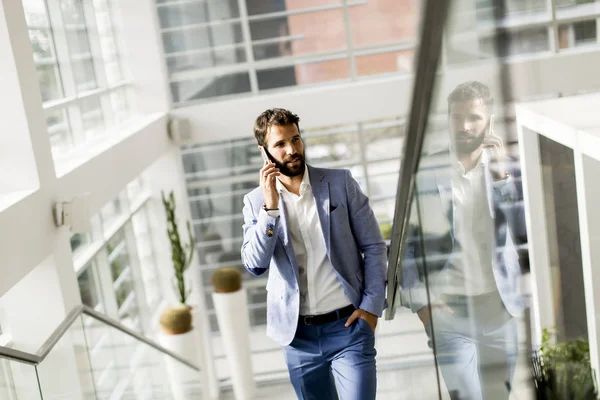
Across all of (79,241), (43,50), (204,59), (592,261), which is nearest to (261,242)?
(592,261)

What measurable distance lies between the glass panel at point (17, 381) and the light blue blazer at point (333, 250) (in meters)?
0.95

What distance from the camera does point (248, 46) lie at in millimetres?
8586

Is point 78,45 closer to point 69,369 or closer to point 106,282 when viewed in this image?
point 106,282

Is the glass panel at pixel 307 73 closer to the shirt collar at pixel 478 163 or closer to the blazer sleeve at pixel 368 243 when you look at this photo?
the blazer sleeve at pixel 368 243

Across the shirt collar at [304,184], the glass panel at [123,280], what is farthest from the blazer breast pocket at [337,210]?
the glass panel at [123,280]

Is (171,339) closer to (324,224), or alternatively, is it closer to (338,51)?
(338,51)

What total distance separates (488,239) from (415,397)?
158 centimetres

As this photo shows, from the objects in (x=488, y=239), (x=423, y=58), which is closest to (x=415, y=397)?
(x=488, y=239)

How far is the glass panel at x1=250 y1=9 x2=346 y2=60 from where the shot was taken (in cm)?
852

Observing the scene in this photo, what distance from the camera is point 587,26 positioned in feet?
4.72

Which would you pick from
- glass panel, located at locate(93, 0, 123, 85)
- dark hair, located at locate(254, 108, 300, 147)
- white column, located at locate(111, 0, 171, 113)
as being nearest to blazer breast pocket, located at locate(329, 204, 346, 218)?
dark hair, located at locate(254, 108, 300, 147)

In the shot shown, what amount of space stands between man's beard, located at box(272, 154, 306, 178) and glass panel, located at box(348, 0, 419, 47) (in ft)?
18.2

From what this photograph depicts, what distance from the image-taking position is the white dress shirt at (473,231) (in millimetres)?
1620

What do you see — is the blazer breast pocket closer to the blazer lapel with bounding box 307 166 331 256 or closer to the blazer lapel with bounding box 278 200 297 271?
the blazer lapel with bounding box 307 166 331 256
